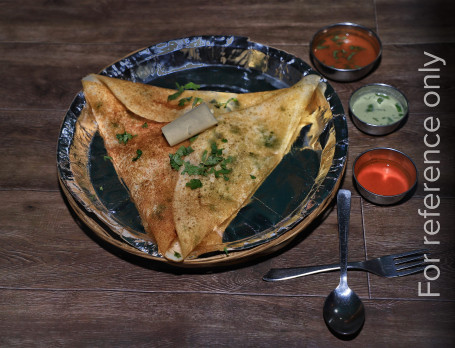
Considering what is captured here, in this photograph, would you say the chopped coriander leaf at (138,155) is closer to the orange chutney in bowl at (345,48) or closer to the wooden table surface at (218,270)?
the wooden table surface at (218,270)

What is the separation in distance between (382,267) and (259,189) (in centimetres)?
62

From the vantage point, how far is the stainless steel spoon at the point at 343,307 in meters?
1.94

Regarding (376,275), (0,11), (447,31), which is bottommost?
(376,275)

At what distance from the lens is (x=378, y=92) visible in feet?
8.35

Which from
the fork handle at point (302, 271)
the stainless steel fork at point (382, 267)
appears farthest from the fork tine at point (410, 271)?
the fork handle at point (302, 271)

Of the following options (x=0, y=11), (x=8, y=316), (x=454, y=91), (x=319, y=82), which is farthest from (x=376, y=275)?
(x=0, y=11)

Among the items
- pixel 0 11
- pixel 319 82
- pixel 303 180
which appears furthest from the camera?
pixel 0 11

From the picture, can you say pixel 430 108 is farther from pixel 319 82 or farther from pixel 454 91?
pixel 319 82

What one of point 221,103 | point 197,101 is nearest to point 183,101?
point 197,101

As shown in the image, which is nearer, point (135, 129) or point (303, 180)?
point (303, 180)

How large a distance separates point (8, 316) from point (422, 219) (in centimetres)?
184

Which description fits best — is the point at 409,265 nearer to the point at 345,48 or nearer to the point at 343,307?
the point at 343,307

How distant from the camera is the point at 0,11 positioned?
3.21m

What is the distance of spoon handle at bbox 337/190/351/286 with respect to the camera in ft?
6.74
